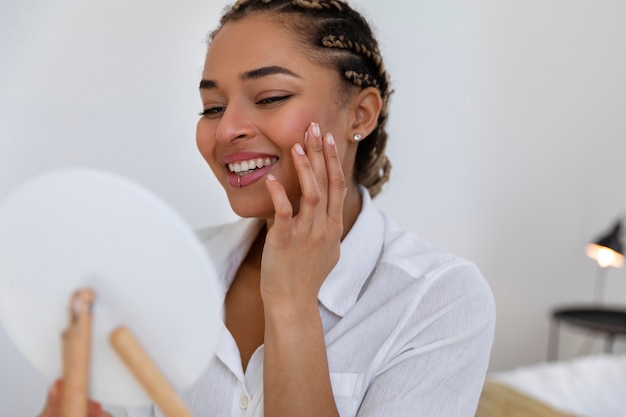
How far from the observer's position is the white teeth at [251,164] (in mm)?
1003

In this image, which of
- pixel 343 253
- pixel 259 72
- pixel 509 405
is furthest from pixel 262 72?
pixel 509 405

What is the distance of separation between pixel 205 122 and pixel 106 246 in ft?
1.67

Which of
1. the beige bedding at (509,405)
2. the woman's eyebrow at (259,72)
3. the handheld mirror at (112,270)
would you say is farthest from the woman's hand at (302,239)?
the beige bedding at (509,405)

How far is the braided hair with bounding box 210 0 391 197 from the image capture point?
1.05 meters

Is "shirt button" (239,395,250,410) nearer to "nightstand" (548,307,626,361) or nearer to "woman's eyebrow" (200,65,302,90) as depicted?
"woman's eyebrow" (200,65,302,90)

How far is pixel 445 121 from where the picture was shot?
8.82 ft

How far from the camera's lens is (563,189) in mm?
3154

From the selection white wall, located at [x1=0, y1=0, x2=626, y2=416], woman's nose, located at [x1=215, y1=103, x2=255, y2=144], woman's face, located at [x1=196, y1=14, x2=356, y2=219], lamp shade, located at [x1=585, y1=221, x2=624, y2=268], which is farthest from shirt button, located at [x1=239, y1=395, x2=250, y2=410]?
lamp shade, located at [x1=585, y1=221, x2=624, y2=268]

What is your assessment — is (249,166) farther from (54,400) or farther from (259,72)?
(54,400)

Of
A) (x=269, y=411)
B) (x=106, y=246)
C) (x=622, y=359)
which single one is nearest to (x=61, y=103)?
(x=269, y=411)

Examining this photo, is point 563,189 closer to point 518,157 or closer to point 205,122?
point 518,157

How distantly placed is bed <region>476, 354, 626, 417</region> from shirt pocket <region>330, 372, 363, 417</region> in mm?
839

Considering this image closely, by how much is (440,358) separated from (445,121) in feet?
6.12

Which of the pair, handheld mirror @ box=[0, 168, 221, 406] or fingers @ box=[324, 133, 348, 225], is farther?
fingers @ box=[324, 133, 348, 225]
